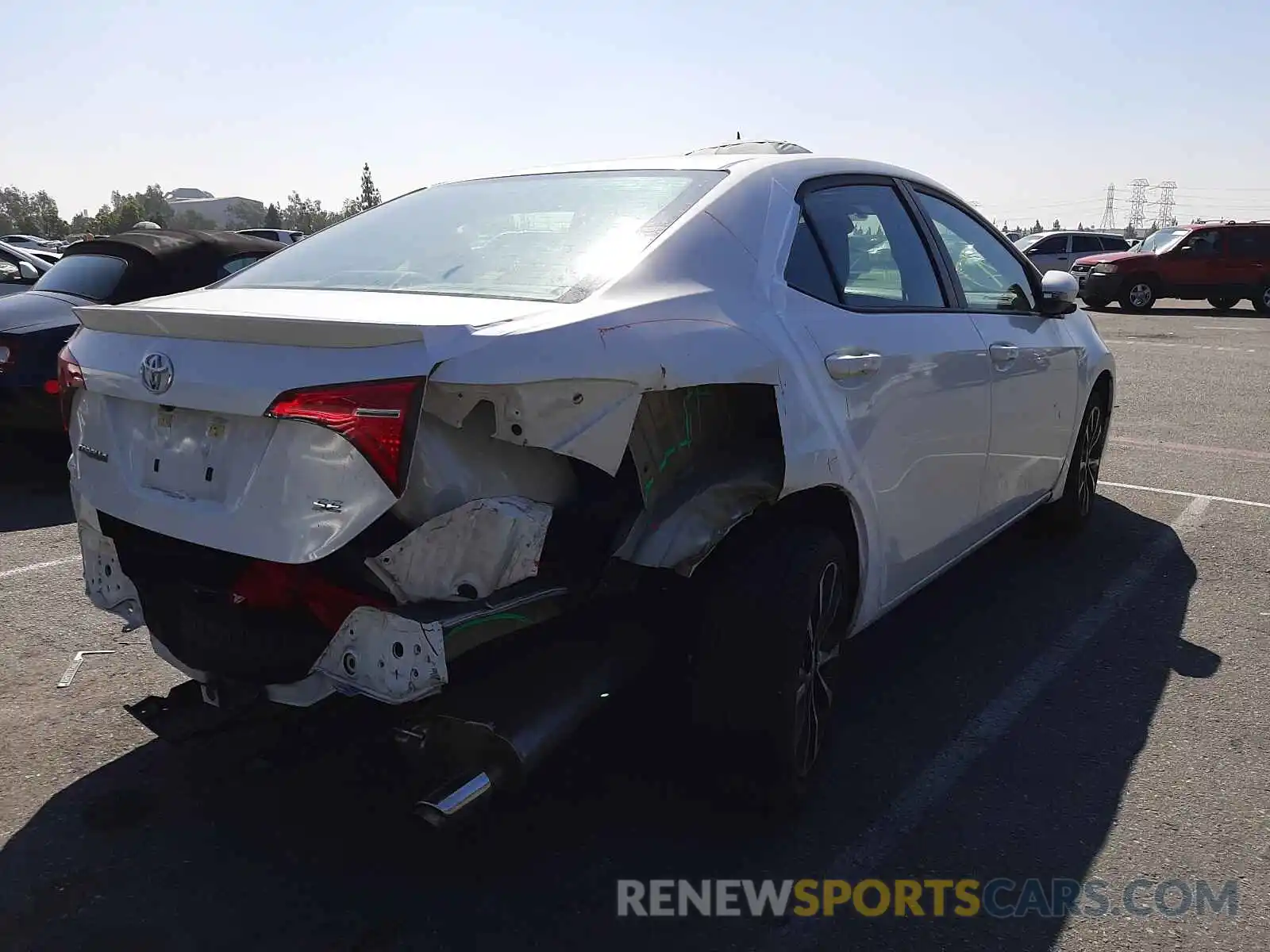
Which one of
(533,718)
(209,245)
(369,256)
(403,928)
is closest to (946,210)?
(369,256)

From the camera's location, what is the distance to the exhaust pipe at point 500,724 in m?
2.28

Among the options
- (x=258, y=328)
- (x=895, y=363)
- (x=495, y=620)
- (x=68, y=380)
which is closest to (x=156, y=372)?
(x=258, y=328)

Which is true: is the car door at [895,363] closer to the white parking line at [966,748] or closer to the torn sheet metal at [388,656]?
the white parking line at [966,748]

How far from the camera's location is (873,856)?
2.76 m

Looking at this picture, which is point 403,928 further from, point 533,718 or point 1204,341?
point 1204,341

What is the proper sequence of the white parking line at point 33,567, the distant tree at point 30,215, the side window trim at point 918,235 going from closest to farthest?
the side window trim at point 918,235, the white parking line at point 33,567, the distant tree at point 30,215

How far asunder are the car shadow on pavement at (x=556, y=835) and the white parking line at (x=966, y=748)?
2 centimetres

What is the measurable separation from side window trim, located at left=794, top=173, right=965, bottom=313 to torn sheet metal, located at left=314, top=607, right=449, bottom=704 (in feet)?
5.37

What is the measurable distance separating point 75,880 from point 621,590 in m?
1.48

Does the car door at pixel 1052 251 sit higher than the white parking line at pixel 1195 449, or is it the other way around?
the car door at pixel 1052 251

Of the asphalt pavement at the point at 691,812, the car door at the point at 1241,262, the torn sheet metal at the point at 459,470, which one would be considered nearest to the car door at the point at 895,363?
the asphalt pavement at the point at 691,812

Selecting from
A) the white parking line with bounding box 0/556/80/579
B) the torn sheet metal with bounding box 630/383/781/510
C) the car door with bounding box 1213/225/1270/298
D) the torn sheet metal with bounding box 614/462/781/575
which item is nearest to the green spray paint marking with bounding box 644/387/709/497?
the torn sheet metal with bounding box 630/383/781/510

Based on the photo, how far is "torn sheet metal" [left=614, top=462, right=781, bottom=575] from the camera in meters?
2.58

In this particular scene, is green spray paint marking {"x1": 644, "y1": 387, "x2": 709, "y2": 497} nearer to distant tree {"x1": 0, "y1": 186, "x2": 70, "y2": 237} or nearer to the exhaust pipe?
the exhaust pipe
